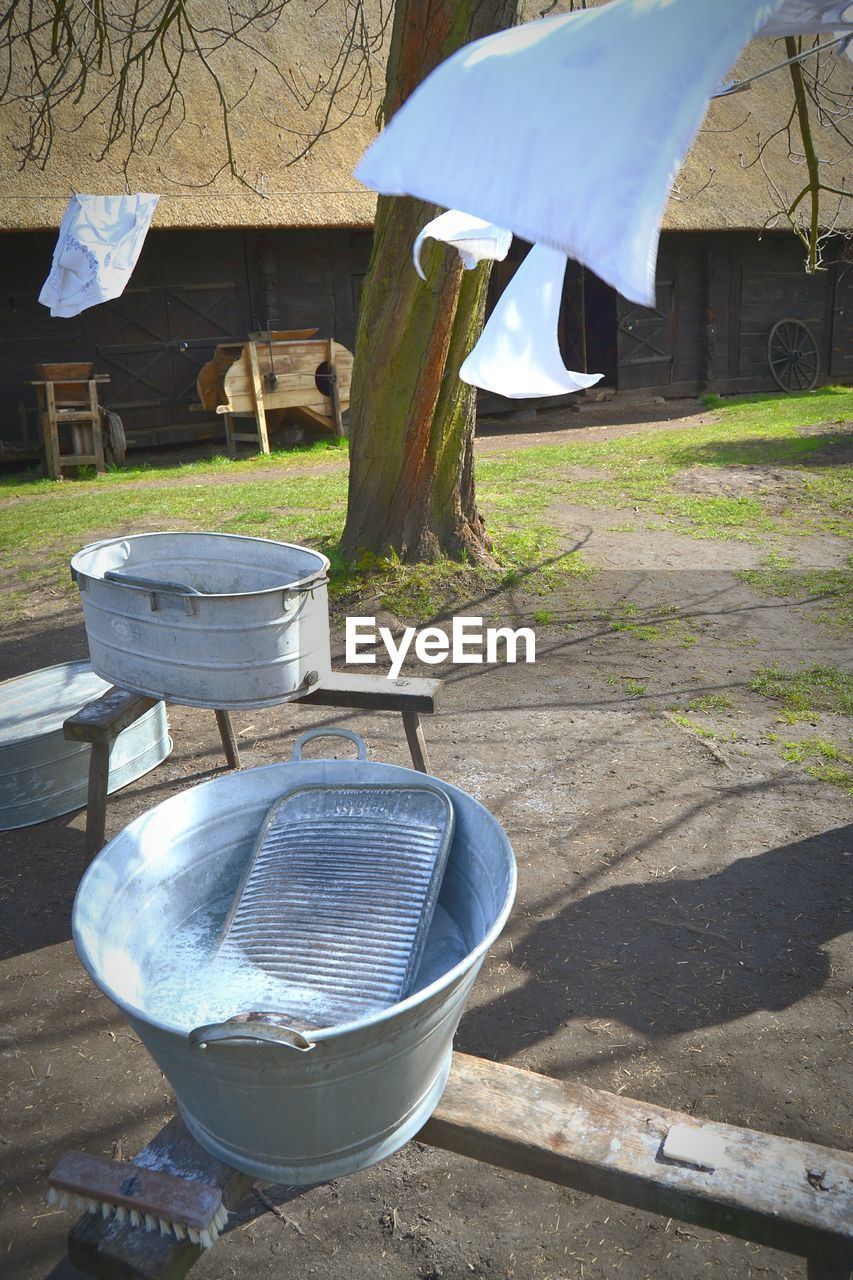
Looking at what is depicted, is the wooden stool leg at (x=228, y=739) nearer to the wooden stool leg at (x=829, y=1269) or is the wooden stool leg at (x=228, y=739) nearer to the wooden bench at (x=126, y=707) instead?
the wooden bench at (x=126, y=707)

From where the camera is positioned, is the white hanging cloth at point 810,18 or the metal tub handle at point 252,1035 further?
the white hanging cloth at point 810,18

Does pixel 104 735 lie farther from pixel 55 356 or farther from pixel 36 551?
pixel 55 356

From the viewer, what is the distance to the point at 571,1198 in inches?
83.0

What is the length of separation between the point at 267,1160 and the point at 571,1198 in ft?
2.65

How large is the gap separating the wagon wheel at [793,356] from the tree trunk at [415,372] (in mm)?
12638

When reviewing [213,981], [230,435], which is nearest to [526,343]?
[213,981]

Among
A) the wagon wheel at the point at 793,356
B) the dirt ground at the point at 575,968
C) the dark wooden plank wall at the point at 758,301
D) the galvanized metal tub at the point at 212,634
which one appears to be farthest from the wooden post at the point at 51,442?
the wagon wheel at the point at 793,356

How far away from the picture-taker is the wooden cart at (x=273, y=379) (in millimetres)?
11422

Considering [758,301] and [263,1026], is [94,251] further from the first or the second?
A: [758,301]

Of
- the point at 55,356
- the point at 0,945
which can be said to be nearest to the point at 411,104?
the point at 0,945

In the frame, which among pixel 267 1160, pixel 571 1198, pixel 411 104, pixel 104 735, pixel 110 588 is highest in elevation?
pixel 411 104

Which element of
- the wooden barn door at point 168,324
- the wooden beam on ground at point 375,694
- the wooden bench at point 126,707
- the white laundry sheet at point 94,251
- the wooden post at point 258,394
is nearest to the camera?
the wooden bench at point 126,707

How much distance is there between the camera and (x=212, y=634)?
284 centimetres

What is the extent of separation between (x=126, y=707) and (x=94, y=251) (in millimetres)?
6832
